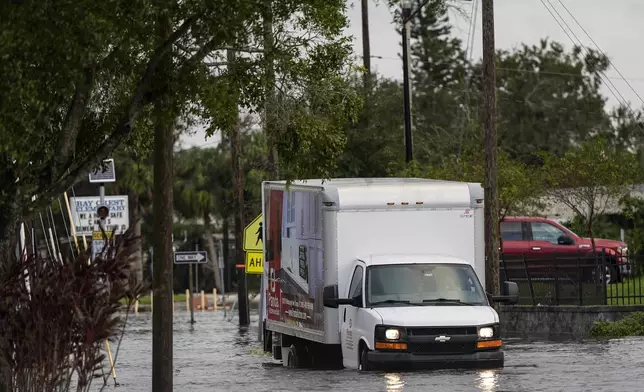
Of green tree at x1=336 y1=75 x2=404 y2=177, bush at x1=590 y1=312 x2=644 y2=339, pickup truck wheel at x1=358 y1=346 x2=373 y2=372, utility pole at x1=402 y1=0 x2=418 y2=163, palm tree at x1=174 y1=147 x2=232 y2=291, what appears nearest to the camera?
pickup truck wheel at x1=358 y1=346 x2=373 y2=372

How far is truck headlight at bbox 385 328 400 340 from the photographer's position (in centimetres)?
2002

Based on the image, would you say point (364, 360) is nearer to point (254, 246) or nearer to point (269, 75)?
point (269, 75)

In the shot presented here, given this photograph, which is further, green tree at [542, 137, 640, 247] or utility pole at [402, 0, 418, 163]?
green tree at [542, 137, 640, 247]

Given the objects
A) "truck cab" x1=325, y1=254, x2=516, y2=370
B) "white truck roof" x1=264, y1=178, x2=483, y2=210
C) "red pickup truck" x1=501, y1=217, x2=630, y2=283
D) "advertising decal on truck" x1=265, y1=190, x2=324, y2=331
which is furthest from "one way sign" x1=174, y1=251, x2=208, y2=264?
"truck cab" x1=325, y1=254, x2=516, y2=370

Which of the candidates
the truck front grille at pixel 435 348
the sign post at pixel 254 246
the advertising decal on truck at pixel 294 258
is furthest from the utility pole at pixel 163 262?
the sign post at pixel 254 246

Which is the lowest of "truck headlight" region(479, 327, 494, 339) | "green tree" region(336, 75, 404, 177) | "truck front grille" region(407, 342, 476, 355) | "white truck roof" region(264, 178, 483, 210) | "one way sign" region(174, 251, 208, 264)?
"truck front grille" region(407, 342, 476, 355)

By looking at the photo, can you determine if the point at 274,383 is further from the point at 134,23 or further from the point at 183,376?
the point at 134,23

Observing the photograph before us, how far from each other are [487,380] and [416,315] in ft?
4.80

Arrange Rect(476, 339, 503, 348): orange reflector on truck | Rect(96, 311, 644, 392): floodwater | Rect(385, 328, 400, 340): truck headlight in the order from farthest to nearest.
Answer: Rect(476, 339, 503, 348): orange reflector on truck → Rect(385, 328, 400, 340): truck headlight → Rect(96, 311, 644, 392): floodwater

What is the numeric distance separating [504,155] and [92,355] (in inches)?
1144

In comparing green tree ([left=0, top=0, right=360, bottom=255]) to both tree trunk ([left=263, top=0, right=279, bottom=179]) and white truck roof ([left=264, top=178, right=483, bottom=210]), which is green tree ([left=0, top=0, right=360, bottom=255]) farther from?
white truck roof ([left=264, top=178, right=483, bottom=210])

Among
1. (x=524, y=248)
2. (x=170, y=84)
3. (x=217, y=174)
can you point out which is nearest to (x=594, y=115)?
(x=217, y=174)

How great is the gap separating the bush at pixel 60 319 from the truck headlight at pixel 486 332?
320 inches

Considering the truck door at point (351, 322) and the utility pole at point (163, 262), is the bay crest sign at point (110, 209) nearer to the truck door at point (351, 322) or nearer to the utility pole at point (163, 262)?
the truck door at point (351, 322)
